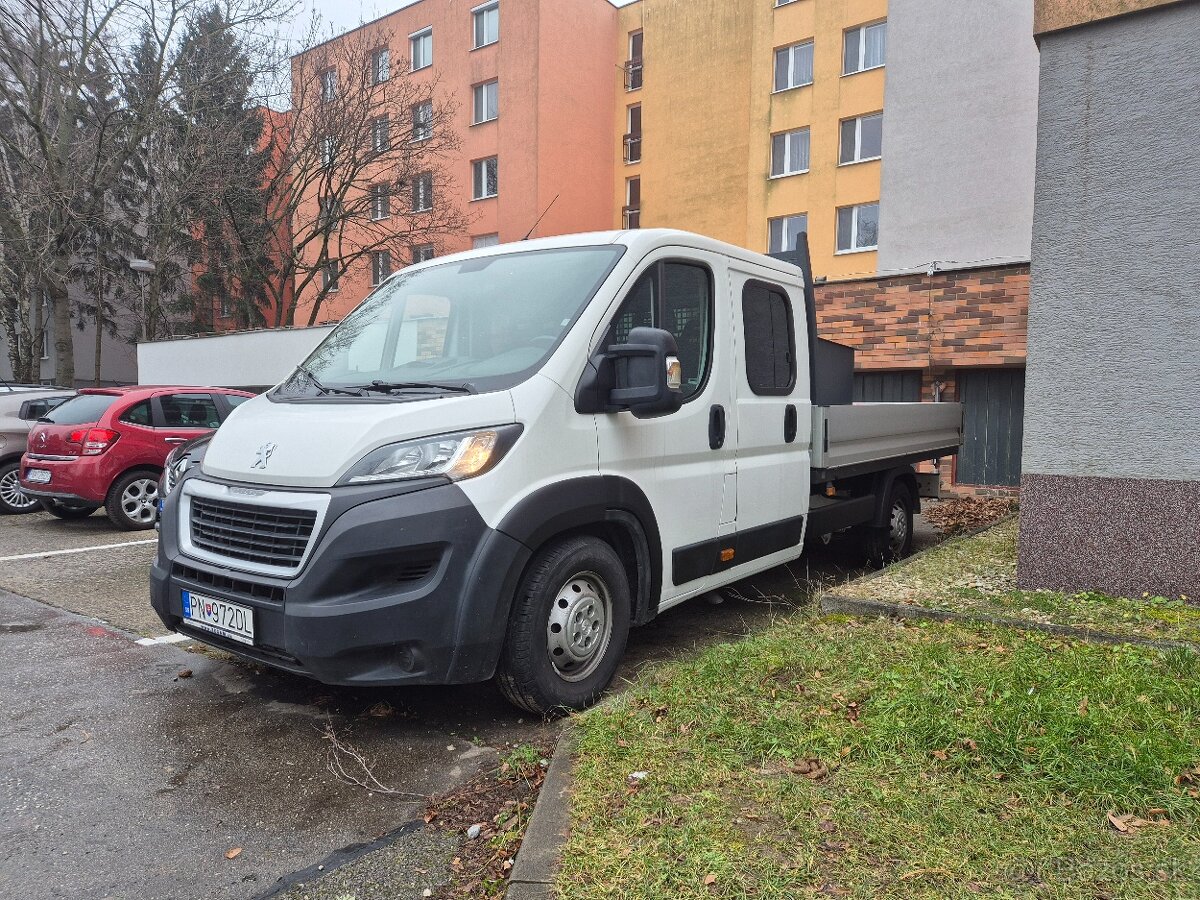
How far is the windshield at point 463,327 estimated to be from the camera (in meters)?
3.87

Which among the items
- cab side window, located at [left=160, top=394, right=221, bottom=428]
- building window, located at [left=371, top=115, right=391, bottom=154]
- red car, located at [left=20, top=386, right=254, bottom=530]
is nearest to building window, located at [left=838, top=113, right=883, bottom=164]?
building window, located at [left=371, top=115, right=391, bottom=154]

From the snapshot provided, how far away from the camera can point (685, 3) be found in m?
26.1

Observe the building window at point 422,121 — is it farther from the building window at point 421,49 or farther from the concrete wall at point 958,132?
the concrete wall at point 958,132

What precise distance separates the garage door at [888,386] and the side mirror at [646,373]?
1143 centimetres

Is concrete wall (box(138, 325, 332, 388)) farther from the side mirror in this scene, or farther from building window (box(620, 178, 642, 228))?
building window (box(620, 178, 642, 228))

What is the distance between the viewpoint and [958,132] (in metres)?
19.1

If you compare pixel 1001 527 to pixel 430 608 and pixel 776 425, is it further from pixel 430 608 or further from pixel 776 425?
pixel 430 608

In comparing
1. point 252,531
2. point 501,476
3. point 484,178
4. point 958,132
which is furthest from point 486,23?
point 501,476

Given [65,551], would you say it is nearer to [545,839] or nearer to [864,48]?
[545,839]

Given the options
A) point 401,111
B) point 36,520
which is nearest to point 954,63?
point 401,111

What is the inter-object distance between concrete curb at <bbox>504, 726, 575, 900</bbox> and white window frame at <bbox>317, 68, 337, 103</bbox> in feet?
83.3

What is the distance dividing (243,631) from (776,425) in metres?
3.17

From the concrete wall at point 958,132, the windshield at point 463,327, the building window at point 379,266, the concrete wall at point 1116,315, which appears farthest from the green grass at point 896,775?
the building window at point 379,266

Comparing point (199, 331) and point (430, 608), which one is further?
point (199, 331)
